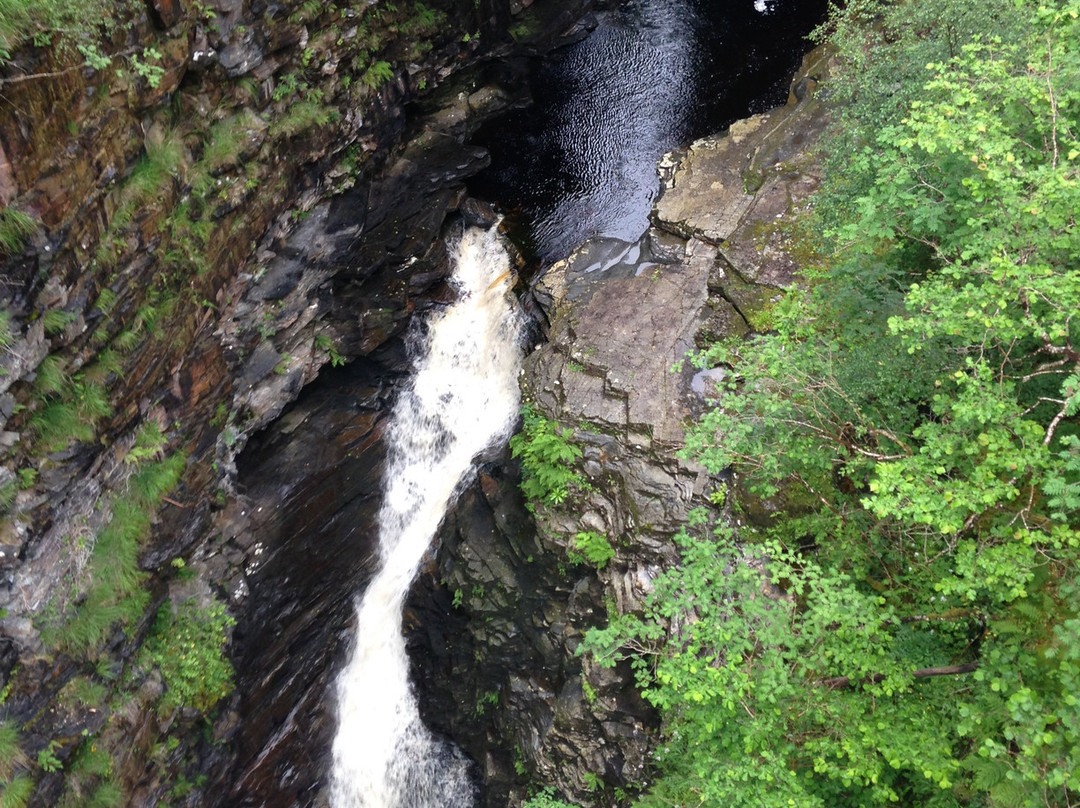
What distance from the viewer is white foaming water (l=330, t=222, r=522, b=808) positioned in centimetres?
1538

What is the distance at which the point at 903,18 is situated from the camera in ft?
34.9

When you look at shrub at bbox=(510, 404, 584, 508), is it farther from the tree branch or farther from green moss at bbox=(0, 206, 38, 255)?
green moss at bbox=(0, 206, 38, 255)

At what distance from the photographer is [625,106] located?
781 inches

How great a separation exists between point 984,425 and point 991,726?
104 inches

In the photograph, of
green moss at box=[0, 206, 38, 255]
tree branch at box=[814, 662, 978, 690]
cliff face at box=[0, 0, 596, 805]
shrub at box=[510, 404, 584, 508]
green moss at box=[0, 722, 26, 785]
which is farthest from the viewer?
shrub at box=[510, 404, 584, 508]

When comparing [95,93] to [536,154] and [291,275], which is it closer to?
[291,275]

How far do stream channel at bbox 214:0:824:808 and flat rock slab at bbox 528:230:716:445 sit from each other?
1.20m

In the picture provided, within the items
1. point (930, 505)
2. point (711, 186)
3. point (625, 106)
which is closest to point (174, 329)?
point (930, 505)

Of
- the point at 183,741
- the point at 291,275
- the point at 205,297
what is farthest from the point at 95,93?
the point at 183,741

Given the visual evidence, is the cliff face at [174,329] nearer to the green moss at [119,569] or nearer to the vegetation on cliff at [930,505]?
the green moss at [119,569]

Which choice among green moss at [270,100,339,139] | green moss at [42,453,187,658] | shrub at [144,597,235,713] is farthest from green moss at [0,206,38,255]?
shrub at [144,597,235,713]

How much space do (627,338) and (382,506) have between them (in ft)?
21.4

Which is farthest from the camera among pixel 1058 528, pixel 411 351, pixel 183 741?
pixel 411 351

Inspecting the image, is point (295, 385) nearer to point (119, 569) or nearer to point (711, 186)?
point (119, 569)
